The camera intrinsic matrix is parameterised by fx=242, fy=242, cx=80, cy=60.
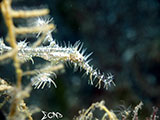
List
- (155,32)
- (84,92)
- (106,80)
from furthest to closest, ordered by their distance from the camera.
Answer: (84,92), (155,32), (106,80)

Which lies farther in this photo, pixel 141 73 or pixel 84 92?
pixel 84 92

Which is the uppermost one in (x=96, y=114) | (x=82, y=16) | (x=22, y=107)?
(x=82, y=16)

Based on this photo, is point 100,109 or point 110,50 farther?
point 110,50

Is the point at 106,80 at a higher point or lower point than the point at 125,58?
lower

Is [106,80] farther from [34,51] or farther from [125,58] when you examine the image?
[125,58]

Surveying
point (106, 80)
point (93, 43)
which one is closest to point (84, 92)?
point (93, 43)

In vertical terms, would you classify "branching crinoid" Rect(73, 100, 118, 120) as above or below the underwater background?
below

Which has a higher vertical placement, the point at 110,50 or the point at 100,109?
the point at 110,50

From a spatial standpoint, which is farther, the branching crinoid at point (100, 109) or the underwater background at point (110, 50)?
the underwater background at point (110, 50)

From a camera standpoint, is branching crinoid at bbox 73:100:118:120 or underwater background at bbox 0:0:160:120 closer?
branching crinoid at bbox 73:100:118:120

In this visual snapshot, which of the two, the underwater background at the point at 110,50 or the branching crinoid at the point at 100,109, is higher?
the underwater background at the point at 110,50

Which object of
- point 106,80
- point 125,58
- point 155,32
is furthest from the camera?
point 125,58
